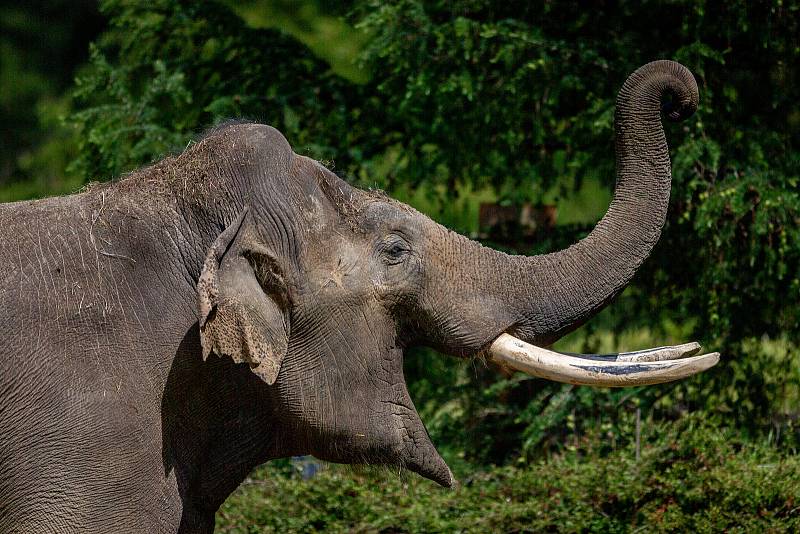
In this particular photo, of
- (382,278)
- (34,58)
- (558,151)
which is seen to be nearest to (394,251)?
(382,278)

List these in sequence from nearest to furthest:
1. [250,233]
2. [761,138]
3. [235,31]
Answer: [250,233], [761,138], [235,31]

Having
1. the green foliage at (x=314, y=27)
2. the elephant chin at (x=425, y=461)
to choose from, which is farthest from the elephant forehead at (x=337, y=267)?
the green foliage at (x=314, y=27)

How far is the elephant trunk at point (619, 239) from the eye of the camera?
468 centimetres

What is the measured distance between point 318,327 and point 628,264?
1161 mm

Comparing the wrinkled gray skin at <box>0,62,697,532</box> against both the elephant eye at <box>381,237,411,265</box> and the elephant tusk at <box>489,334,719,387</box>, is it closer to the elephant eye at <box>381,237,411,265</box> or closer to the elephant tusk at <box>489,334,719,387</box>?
the elephant eye at <box>381,237,411,265</box>

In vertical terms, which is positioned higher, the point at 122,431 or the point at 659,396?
the point at 122,431

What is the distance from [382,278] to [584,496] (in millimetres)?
→ 2851

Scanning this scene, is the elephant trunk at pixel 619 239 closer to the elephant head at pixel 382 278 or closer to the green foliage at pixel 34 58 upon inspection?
the elephant head at pixel 382 278

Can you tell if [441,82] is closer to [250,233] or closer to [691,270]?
[691,270]

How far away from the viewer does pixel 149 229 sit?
4602 millimetres

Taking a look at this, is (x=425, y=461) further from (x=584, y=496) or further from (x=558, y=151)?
(x=558, y=151)

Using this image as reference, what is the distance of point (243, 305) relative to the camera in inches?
171

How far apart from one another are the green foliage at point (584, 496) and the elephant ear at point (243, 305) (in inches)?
81.4

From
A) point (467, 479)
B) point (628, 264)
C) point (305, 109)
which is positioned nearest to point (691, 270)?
point (467, 479)
